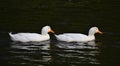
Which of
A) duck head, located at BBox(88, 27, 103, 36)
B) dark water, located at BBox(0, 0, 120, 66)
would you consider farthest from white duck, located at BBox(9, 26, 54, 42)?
duck head, located at BBox(88, 27, 103, 36)

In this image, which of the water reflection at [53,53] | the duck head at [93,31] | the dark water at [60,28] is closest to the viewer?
the water reflection at [53,53]

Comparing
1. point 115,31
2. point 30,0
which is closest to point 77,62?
point 115,31

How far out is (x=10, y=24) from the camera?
30.5 meters

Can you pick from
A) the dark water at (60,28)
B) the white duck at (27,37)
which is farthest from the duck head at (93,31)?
the white duck at (27,37)

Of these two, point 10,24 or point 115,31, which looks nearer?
point 115,31

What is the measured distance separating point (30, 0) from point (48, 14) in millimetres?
6668

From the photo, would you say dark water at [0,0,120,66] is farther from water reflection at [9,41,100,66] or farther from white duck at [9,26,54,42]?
white duck at [9,26,54,42]

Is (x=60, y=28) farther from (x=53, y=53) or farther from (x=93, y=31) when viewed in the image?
(x=53, y=53)

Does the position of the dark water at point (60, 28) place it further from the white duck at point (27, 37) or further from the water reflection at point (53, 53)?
the white duck at point (27, 37)

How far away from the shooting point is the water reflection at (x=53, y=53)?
22.4 m

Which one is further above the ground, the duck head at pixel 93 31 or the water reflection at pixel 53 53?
the duck head at pixel 93 31

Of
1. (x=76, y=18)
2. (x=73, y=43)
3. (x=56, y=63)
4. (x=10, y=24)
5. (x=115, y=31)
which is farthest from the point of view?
(x=76, y=18)

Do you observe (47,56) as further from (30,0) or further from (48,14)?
(30,0)

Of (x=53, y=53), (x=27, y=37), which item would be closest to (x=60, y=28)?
(x=27, y=37)
